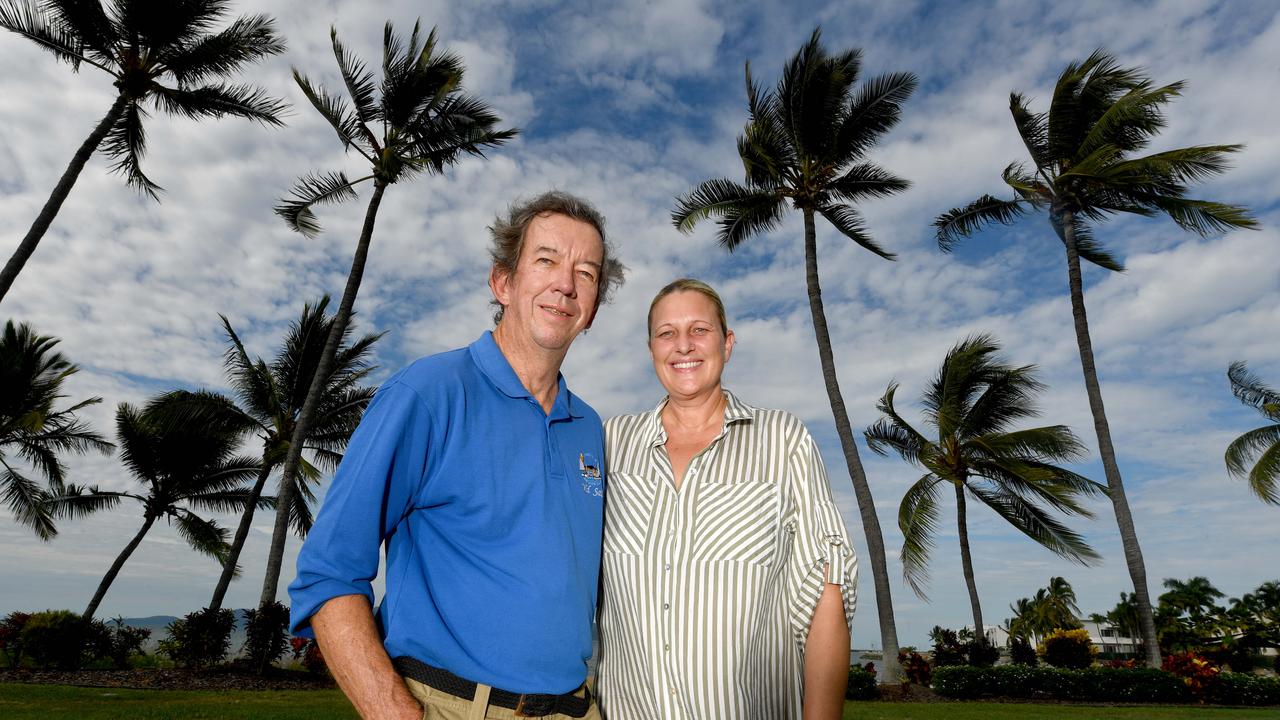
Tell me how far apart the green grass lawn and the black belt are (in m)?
10.2

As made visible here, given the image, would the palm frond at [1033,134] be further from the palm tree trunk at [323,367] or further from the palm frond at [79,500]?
the palm frond at [79,500]

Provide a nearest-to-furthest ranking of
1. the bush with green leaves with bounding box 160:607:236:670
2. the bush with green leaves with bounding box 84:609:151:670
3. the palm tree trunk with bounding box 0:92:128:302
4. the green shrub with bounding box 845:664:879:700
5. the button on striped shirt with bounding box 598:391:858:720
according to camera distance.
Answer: the button on striped shirt with bounding box 598:391:858:720
the palm tree trunk with bounding box 0:92:128:302
the bush with green leaves with bounding box 160:607:236:670
the bush with green leaves with bounding box 84:609:151:670
the green shrub with bounding box 845:664:879:700

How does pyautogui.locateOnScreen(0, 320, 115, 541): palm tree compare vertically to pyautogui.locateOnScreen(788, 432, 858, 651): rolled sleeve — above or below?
above

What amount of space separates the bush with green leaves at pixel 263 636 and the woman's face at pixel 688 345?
17.6 m

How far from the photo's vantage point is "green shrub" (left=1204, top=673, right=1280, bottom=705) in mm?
20266

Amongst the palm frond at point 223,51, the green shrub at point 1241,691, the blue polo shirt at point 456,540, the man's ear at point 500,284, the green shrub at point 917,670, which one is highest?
the palm frond at point 223,51

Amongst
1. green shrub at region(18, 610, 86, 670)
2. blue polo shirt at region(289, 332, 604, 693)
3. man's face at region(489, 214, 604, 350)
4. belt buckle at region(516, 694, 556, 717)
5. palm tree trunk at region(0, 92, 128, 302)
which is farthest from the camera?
green shrub at region(18, 610, 86, 670)

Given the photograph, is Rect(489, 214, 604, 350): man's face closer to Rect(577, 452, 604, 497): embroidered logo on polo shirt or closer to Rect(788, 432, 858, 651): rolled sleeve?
Rect(577, 452, 604, 497): embroidered logo on polo shirt


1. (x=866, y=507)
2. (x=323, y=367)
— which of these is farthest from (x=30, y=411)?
(x=866, y=507)

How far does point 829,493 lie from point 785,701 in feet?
2.42

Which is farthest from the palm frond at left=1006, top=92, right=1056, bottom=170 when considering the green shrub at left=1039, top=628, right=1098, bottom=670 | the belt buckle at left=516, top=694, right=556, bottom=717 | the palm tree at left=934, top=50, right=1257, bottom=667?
the belt buckle at left=516, top=694, right=556, bottom=717

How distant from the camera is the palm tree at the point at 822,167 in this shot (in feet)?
67.0

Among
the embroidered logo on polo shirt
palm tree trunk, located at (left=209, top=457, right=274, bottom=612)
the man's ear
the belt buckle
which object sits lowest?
the belt buckle

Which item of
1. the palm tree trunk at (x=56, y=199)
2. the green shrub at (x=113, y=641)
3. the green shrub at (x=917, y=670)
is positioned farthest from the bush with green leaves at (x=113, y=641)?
the green shrub at (x=917, y=670)
